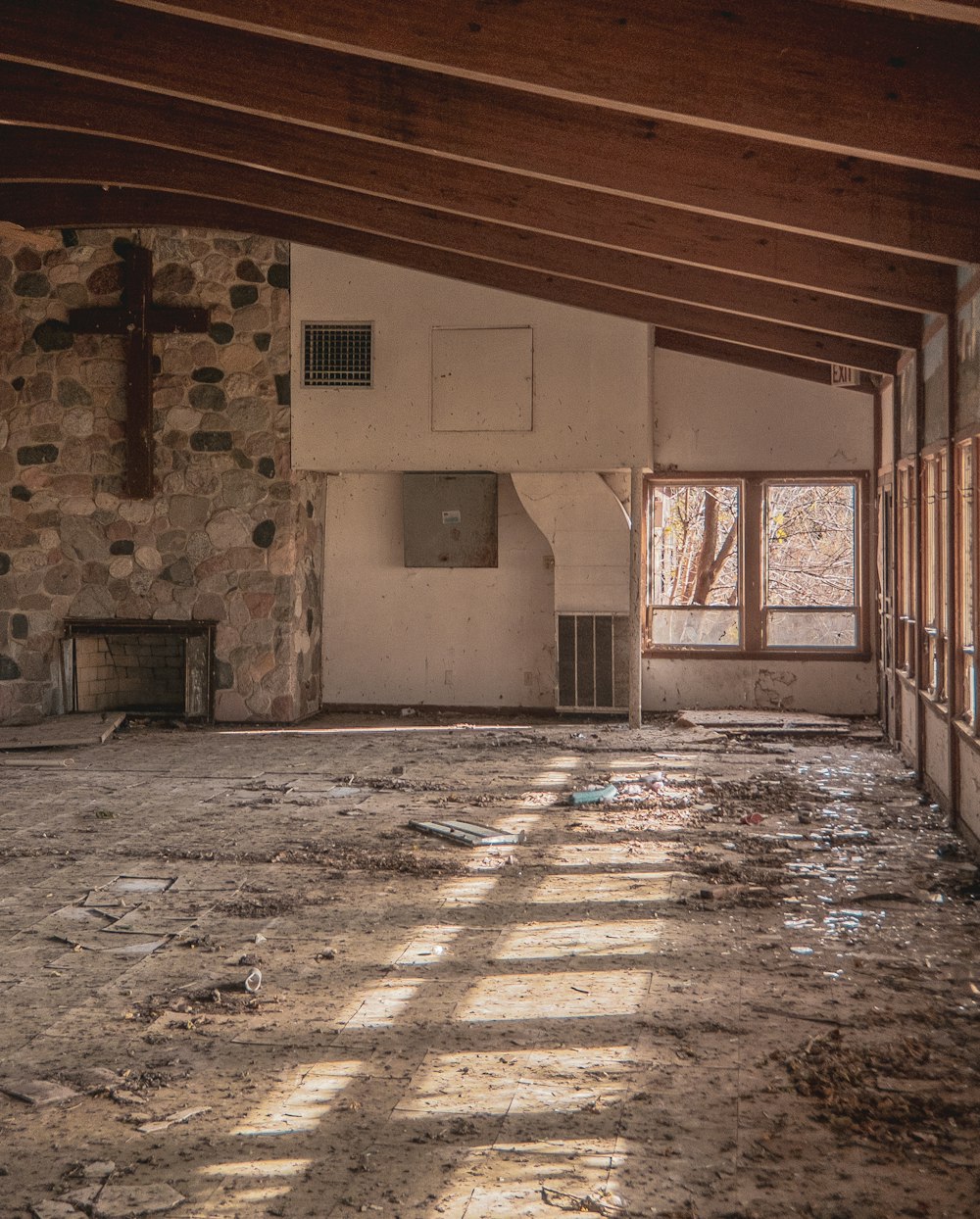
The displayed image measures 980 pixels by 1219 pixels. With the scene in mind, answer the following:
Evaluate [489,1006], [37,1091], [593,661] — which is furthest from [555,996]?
[593,661]

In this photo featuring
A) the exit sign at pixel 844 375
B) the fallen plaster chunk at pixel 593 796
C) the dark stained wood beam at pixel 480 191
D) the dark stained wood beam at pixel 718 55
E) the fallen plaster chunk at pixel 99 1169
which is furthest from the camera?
the exit sign at pixel 844 375

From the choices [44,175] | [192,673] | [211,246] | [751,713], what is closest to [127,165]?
[44,175]

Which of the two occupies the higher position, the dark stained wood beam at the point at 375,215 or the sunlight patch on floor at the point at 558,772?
the dark stained wood beam at the point at 375,215

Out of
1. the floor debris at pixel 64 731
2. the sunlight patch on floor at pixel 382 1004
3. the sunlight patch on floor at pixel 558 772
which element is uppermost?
the floor debris at pixel 64 731

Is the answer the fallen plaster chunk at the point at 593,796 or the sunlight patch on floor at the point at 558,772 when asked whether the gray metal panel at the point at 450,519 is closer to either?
the sunlight patch on floor at the point at 558,772

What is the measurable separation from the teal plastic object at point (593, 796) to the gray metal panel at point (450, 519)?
3676 mm

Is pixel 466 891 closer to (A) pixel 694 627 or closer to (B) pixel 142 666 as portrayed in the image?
(A) pixel 694 627

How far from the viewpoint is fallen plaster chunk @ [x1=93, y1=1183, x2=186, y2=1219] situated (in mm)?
2631

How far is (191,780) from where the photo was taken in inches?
314

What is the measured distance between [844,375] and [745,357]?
3.66 feet

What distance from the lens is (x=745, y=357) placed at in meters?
10.4

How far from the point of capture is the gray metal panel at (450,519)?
34.6ft

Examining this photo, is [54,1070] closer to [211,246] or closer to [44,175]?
[44,175]

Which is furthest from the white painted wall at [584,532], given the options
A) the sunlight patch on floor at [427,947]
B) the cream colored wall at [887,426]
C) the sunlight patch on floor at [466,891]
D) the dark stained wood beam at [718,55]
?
the dark stained wood beam at [718,55]
